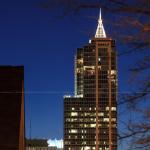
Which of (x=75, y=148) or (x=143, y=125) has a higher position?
(x=75, y=148)

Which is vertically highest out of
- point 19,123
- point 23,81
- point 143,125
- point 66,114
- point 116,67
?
point 66,114

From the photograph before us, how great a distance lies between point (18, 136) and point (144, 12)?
71.8ft

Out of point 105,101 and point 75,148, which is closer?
point 105,101

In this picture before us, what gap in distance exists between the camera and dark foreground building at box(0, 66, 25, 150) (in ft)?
87.5

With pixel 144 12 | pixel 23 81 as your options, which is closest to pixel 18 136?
pixel 23 81

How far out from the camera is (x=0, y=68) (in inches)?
1118

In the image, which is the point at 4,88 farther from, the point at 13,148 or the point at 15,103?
the point at 13,148

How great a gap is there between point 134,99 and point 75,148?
135m

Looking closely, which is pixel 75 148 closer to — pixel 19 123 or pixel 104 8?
pixel 19 123

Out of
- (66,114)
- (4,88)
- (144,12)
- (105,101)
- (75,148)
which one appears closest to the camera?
(144,12)

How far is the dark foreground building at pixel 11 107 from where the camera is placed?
1049 inches

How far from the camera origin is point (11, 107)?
2845cm

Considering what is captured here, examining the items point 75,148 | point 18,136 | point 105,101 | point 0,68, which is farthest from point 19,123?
point 75,148

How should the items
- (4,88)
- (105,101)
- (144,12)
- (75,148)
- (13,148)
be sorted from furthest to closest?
(75,148)
(4,88)
(13,148)
(105,101)
(144,12)
